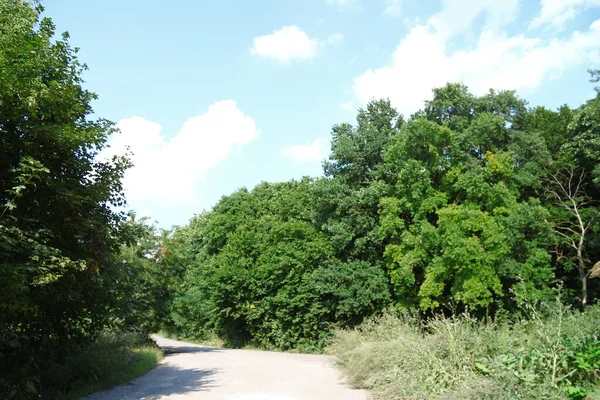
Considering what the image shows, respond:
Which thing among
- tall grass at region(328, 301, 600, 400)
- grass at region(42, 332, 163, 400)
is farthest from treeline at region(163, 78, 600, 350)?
tall grass at region(328, 301, 600, 400)

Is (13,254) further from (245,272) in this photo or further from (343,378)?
(245,272)

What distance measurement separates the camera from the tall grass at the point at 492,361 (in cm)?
696

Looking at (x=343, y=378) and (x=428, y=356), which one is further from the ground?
(x=428, y=356)

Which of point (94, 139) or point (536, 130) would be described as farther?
point (536, 130)

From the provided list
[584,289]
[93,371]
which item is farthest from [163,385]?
[584,289]

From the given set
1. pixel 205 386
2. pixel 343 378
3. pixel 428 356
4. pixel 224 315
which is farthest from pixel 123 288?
pixel 224 315

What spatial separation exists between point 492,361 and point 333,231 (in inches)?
692

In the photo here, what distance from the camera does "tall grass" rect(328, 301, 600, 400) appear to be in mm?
6965

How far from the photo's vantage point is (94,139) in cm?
1061

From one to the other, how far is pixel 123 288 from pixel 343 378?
19.8 feet

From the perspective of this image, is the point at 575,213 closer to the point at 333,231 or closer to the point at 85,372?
the point at 333,231

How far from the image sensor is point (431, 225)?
73.4ft

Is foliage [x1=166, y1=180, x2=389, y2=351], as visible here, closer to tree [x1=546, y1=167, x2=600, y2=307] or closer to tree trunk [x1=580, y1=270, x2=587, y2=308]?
tree trunk [x1=580, y1=270, x2=587, y2=308]

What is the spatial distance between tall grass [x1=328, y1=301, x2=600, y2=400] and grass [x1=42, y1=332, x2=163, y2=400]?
19.8ft
